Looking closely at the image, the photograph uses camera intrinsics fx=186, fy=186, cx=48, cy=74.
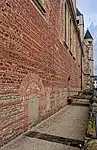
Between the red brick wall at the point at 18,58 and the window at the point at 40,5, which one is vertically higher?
the window at the point at 40,5

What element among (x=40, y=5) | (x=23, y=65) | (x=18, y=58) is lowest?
(x=23, y=65)

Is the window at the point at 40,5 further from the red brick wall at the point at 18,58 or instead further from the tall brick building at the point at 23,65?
the red brick wall at the point at 18,58

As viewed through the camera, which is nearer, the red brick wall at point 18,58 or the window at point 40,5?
the red brick wall at point 18,58

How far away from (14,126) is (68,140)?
1502mm

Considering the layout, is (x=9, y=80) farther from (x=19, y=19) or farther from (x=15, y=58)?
(x=19, y=19)

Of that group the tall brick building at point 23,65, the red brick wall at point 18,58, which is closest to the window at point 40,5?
the tall brick building at point 23,65

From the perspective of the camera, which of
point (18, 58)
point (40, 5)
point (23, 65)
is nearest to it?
point (18, 58)

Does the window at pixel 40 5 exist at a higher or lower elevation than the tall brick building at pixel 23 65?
higher

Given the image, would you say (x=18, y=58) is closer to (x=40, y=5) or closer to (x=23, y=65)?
(x=23, y=65)

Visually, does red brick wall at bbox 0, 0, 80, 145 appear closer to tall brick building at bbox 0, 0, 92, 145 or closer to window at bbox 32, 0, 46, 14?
tall brick building at bbox 0, 0, 92, 145

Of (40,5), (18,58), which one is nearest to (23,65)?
(18,58)

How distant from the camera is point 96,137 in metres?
3.30

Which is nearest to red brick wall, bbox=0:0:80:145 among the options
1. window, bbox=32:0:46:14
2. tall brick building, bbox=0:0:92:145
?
tall brick building, bbox=0:0:92:145

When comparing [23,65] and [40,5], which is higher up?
[40,5]
